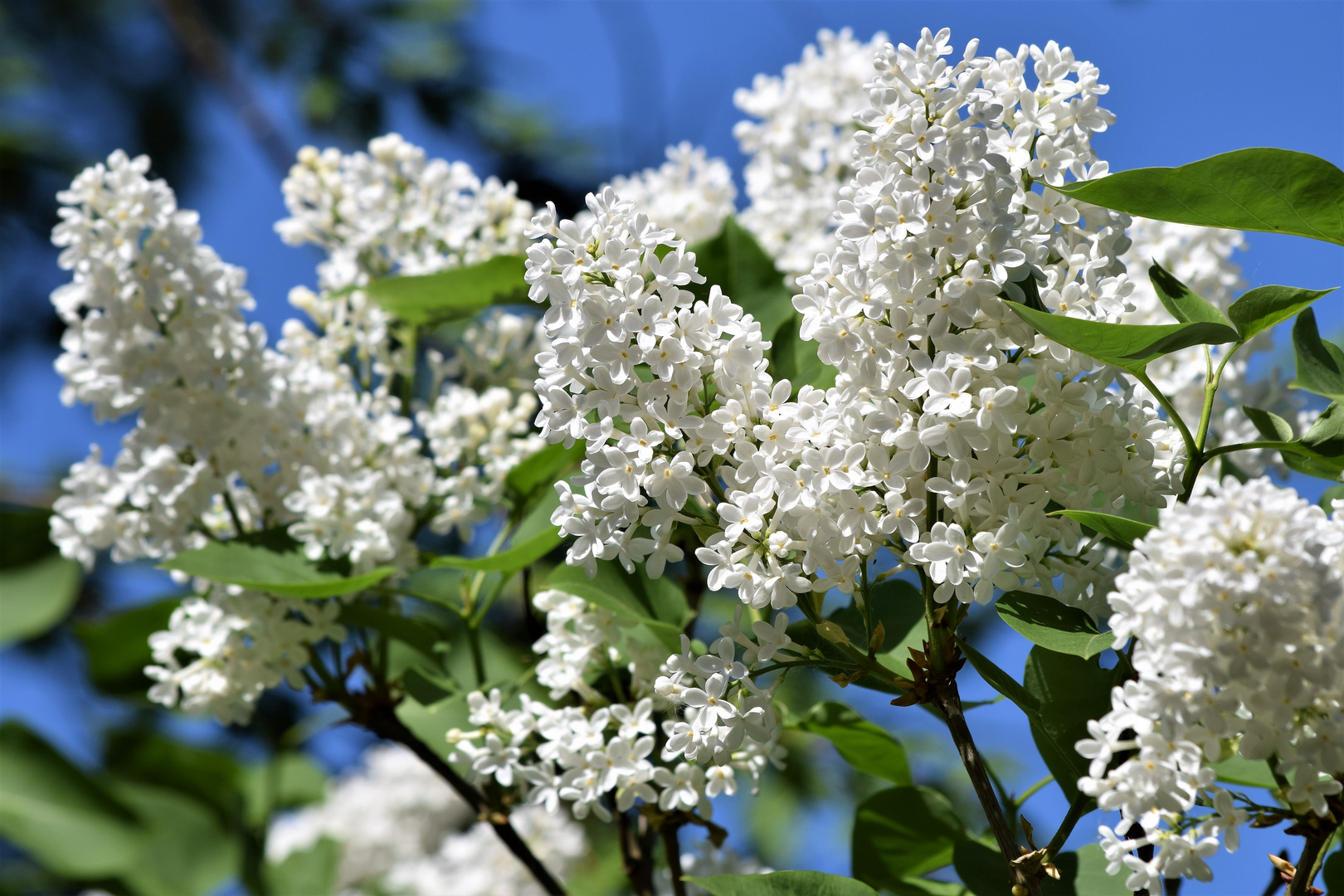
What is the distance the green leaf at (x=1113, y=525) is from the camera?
710mm

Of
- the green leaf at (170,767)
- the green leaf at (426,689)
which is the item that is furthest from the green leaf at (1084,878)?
the green leaf at (170,767)

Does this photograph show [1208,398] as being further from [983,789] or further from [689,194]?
[689,194]

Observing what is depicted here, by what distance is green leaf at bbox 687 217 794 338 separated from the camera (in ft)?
4.17

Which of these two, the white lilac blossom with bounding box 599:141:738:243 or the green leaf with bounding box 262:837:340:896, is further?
the green leaf with bounding box 262:837:340:896

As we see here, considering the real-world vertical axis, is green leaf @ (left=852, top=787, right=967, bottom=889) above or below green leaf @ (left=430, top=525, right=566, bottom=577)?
below

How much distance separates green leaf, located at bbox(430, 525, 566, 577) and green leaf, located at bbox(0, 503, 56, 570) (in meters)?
1.29

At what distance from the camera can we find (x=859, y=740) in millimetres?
1101

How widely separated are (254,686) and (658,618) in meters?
0.53

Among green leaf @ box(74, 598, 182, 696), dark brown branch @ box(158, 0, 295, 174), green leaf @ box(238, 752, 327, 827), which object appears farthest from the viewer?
dark brown branch @ box(158, 0, 295, 174)

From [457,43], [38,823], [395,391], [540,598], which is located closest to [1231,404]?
[540,598]

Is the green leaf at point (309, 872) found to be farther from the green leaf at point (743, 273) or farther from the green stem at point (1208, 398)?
the green stem at point (1208, 398)

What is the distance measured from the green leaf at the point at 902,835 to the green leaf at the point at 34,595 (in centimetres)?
178

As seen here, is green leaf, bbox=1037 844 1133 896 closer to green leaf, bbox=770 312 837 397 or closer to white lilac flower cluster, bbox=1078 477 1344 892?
white lilac flower cluster, bbox=1078 477 1344 892

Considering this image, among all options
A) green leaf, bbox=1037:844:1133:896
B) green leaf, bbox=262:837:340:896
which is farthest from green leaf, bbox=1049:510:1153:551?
green leaf, bbox=262:837:340:896
